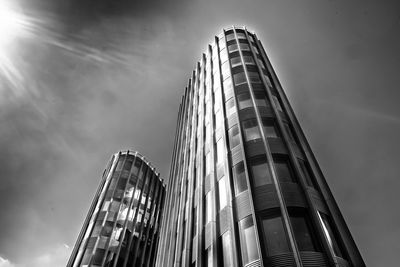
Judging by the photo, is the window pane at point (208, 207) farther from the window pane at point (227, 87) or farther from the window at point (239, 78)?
the window at point (239, 78)

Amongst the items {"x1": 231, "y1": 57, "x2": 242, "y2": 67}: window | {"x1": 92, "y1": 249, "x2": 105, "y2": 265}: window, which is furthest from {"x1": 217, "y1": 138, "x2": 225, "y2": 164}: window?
{"x1": 92, "y1": 249, "x2": 105, "y2": 265}: window

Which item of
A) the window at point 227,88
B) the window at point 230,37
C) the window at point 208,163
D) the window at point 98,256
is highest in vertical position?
the window at point 230,37

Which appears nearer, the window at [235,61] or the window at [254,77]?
the window at [254,77]

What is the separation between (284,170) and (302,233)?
437 cm

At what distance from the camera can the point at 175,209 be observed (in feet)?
82.7

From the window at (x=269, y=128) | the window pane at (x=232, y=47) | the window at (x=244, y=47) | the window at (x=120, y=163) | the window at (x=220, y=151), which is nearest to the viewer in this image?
the window at (x=269, y=128)

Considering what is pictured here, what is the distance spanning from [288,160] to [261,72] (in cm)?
1187

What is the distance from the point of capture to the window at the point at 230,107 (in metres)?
22.6

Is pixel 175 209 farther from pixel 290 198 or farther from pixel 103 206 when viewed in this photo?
pixel 103 206

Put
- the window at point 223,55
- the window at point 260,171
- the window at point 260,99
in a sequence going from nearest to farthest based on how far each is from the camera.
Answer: the window at point 260,171 → the window at point 260,99 → the window at point 223,55

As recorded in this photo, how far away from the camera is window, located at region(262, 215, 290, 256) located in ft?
41.0

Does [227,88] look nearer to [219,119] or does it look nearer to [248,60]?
[219,119]

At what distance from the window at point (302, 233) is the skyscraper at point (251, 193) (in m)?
0.05

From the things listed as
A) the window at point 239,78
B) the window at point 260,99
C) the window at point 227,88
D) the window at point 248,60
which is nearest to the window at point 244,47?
the window at point 248,60
